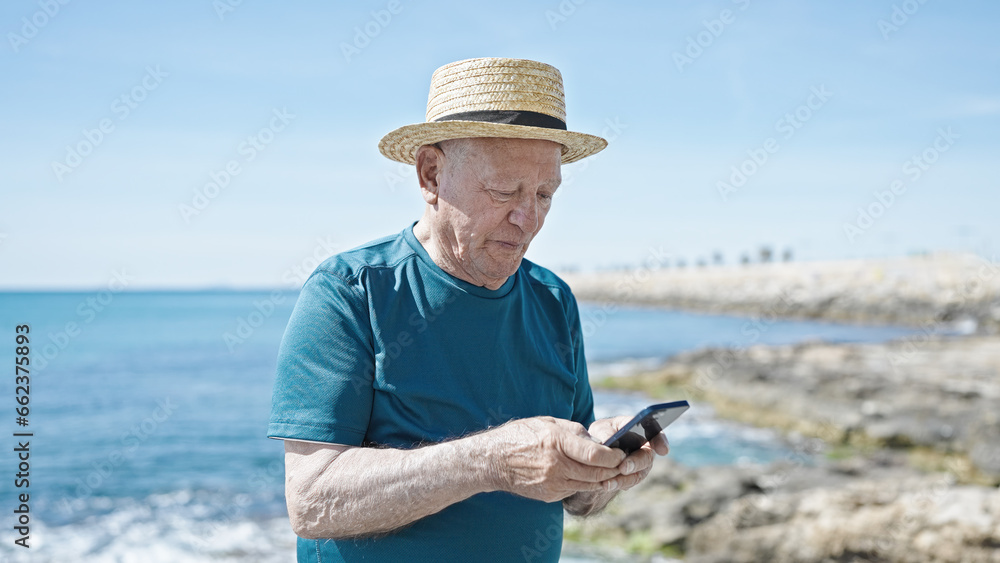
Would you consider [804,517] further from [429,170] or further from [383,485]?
[383,485]

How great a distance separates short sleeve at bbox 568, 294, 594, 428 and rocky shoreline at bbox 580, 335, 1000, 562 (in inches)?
50.4

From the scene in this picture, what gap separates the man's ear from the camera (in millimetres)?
1976

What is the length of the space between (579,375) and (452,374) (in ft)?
1.82

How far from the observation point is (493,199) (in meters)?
1.86

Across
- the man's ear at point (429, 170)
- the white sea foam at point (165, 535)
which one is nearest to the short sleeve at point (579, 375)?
the man's ear at point (429, 170)

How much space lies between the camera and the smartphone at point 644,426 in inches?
58.5

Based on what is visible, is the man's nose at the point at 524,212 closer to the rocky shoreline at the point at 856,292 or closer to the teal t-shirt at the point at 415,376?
the teal t-shirt at the point at 415,376

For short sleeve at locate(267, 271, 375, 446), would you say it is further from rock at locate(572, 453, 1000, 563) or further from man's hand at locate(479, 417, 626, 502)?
rock at locate(572, 453, 1000, 563)

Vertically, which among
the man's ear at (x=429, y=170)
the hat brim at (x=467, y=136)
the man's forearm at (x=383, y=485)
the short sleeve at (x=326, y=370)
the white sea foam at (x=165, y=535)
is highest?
the hat brim at (x=467, y=136)

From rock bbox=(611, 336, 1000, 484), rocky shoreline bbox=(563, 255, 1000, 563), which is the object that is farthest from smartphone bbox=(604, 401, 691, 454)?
rock bbox=(611, 336, 1000, 484)

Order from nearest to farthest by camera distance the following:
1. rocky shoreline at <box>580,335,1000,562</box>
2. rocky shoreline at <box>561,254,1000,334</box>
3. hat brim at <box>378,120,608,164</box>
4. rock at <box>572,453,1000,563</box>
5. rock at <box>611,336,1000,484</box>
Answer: hat brim at <box>378,120,608,164</box>
rock at <box>572,453,1000,563</box>
rocky shoreline at <box>580,335,1000,562</box>
rock at <box>611,336,1000,484</box>
rocky shoreline at <box>561,254,1000,334</box>

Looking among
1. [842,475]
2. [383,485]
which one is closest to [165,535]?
[842,475]

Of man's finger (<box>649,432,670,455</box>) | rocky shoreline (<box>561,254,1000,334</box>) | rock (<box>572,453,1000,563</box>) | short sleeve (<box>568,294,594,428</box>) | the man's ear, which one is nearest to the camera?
→ man's finger (<box>649,432,670,455</box>)

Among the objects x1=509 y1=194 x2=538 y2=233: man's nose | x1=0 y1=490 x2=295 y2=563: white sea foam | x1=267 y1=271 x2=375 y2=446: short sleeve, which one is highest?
x1=509 y1=194 x2=538 y2=233: man's nose
